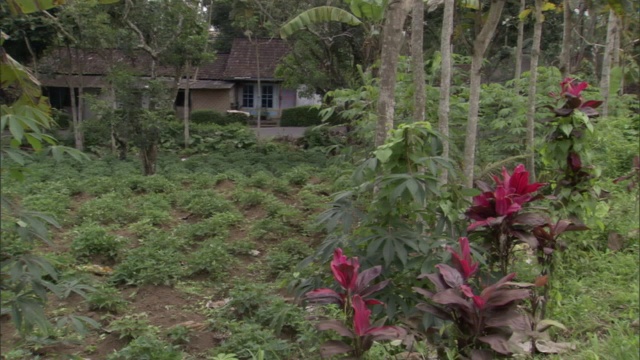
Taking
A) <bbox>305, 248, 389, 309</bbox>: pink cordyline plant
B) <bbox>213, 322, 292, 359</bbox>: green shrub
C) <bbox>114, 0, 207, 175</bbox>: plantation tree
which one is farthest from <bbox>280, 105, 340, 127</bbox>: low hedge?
<bbox>305, 248, 389, 309</bbox>: pink cordyline plant

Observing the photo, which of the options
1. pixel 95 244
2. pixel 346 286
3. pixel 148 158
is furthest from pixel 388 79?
pixel 148 158

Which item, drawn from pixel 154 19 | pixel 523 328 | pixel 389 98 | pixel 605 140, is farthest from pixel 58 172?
pixel 523 328

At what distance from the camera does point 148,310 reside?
5727 millimetres

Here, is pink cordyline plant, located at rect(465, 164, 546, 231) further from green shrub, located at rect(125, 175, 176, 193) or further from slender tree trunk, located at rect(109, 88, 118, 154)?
slender tree trunk, located at rect(109, 88, 118, 154)

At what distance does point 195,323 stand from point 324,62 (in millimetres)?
13532

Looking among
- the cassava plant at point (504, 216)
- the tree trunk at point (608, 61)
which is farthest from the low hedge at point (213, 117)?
the cassava plant at point (504, 216)

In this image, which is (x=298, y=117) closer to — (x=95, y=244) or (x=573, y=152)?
(x=95, y=244)

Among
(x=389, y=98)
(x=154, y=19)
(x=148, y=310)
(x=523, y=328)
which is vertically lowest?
(x=148, y=310)

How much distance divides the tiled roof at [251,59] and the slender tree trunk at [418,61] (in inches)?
982

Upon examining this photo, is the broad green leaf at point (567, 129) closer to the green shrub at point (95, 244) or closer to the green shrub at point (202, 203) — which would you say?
the green shrub at point (95, 244)

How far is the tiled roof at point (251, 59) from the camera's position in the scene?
31.1 metres

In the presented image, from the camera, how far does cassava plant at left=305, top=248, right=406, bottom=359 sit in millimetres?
2867

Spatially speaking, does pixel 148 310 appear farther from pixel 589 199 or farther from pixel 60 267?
pixel 589 199

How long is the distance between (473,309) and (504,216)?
0.81 meters
